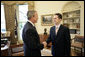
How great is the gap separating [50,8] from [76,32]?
6.53ft

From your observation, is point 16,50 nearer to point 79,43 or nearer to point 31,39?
point 31,39

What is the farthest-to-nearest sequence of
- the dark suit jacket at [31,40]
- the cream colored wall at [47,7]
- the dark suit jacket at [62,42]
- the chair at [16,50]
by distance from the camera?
the cream colored wall at [47,7]
the chair at [16,50]
the dark suit jacket at [62,42]
the dark suit jacket at [31,40]

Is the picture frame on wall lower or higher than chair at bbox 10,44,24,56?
higher

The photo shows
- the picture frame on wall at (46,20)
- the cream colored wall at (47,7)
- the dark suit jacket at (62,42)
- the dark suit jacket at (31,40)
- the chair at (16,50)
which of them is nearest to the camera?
the dark suit jacket at (31,40)

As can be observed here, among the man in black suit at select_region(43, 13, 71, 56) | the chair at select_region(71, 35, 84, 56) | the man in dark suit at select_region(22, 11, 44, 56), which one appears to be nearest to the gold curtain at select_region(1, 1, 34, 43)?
the chair at select_region(71, 35, 84, 56)

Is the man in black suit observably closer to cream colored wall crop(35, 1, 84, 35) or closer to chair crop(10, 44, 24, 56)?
chair crop(10, 44, 24, 56)

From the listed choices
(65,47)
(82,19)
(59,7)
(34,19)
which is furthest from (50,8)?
(34,19)

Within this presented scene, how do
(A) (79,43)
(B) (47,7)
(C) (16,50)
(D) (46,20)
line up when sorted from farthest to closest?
(D) (46,20) < (B) (47,7) < (A) (79,43) < (C) (16,50)

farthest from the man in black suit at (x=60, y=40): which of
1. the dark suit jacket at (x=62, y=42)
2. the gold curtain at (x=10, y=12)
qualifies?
the gold curtain at (x=10, y=12)

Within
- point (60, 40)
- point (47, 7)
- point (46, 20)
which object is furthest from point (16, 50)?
point (47, 7)

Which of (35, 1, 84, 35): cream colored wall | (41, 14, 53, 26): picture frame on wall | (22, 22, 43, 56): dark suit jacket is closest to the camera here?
(22, 22, 43, 56): dark suit jacket

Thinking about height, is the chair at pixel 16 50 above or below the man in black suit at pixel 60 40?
below

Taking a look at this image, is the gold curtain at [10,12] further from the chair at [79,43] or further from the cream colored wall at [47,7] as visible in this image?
the chair at [79,43]

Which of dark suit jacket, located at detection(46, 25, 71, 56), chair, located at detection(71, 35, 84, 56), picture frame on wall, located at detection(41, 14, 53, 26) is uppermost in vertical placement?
picture frame on wall, located at detection(41, 14, 53, 26)
